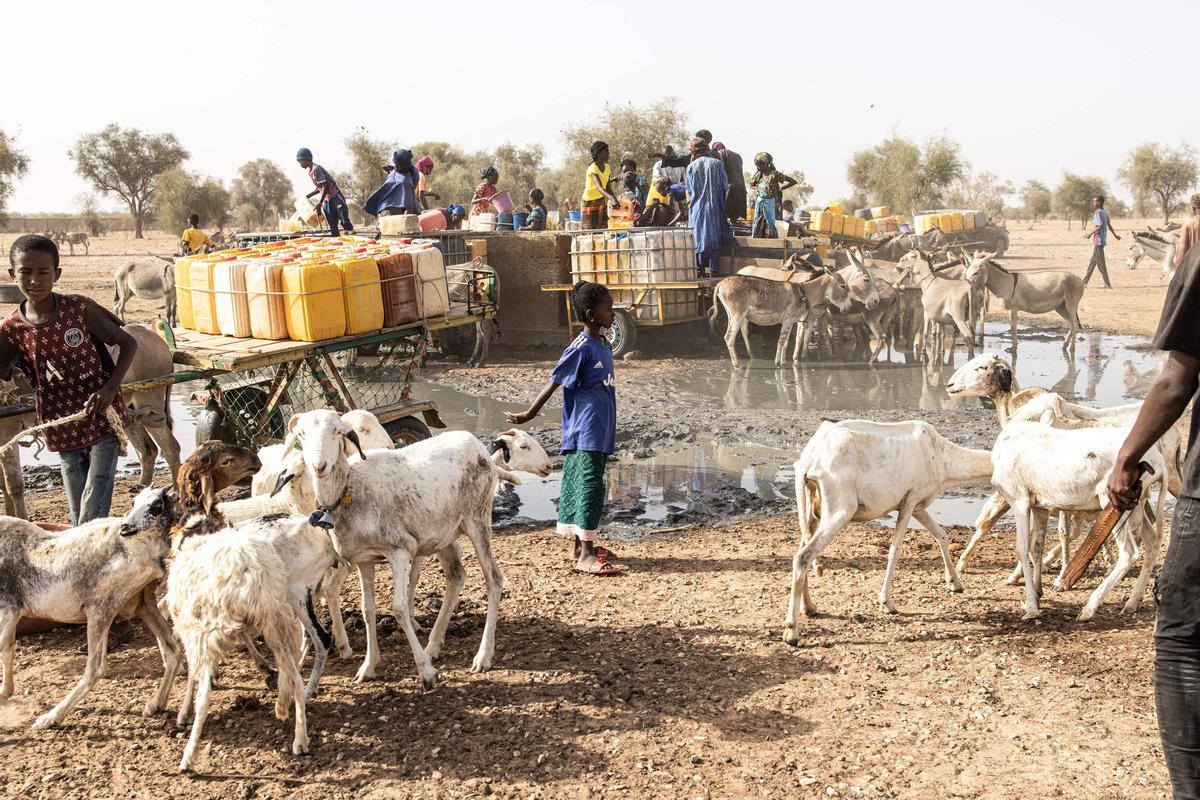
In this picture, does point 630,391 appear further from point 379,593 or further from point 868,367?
point 379,593

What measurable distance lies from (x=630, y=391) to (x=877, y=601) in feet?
27.9

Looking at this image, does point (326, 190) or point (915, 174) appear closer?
point (326, 190)

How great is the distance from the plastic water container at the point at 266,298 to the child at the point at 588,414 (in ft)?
7.47

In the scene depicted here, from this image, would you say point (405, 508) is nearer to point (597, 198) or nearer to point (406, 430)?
point (406, 430)

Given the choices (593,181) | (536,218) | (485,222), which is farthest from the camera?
(536,218)

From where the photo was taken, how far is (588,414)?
7469 mm

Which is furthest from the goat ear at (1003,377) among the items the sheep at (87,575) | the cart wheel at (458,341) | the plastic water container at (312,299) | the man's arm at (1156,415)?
the cart wheel at (458,341)

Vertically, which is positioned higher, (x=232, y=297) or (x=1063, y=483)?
(x=232, y=297)

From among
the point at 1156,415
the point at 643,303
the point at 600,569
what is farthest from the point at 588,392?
the point at 643,303

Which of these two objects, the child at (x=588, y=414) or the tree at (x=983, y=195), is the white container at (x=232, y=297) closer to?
the child at (x=588, y=414)

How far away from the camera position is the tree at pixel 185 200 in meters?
54.4

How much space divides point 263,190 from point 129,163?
8.20m

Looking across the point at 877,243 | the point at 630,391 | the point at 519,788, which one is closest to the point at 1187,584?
the point at 519,788

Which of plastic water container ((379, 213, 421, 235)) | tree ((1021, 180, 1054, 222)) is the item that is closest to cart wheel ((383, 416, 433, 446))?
plastic water container ((379, 213, 421, 235))
